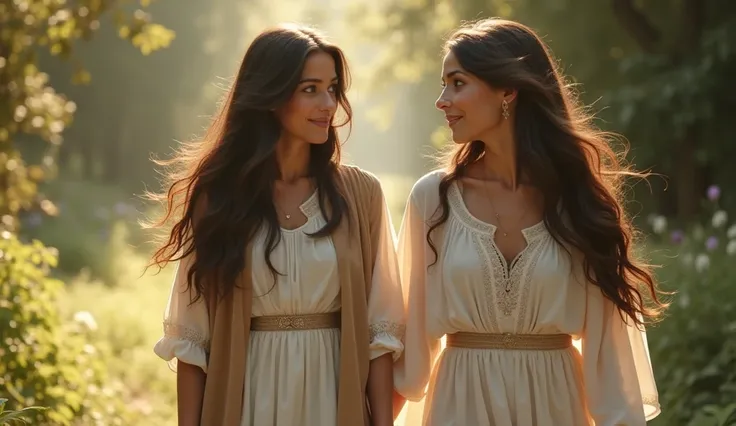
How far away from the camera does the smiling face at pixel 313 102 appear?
14.1ft

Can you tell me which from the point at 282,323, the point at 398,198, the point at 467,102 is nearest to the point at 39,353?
the point at 282,323

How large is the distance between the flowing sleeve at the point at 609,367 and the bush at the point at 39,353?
2.77 m

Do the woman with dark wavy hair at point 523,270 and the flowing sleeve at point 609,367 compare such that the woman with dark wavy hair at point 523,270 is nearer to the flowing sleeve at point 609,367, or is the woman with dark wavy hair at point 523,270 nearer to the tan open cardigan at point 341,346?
the flowing sleeve at point 609,367

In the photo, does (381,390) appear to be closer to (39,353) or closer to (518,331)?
(518,331)

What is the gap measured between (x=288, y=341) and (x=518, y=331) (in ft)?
2.82

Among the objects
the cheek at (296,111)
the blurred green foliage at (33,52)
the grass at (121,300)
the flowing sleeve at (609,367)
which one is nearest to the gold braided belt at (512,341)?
the flowing sleeve at (609,367)

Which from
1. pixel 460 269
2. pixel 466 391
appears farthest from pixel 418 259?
pixel 466 391

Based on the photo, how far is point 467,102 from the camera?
14.1 ft

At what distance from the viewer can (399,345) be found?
4.36m

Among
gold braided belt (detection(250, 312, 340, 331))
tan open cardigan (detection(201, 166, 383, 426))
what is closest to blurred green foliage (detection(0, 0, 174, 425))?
tan open cardigan (detection(201, 166, 383, 426))

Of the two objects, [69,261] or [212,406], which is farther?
[69,261]

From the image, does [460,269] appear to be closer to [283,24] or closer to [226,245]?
[226,245]

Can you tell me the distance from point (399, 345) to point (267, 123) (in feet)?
3.24

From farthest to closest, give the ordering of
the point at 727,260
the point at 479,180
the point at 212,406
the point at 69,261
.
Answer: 1. the point at 69,261
2. the point at 727,260
3. the point at 479,180
4. the point at 212,406
